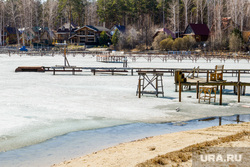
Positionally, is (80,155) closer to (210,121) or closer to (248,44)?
(210,121)

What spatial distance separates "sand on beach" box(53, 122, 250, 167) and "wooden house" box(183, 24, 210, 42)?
79973mm

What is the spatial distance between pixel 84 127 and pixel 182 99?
8209mm

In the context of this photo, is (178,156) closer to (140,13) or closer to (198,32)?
(198,32)

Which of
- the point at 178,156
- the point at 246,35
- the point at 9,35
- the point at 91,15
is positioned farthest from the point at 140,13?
the point at 178,156

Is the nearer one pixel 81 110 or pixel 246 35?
pixel 81 110

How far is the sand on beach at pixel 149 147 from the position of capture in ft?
28.5

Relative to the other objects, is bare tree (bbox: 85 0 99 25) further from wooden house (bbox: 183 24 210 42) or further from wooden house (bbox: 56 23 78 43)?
wooden house (bbox: 183 24 210 42)

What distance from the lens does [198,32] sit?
89688 millimetres

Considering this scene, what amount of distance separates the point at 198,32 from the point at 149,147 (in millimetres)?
83323

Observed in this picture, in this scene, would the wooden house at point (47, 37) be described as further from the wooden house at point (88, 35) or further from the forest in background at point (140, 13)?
the wooden house at point (88, 35)

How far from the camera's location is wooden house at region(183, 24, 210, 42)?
8962 centimetres

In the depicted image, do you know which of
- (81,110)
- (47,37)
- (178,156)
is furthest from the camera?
(47,37)

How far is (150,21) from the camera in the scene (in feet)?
389

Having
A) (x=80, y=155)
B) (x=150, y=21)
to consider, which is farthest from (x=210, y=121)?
(x=150, y=21)
